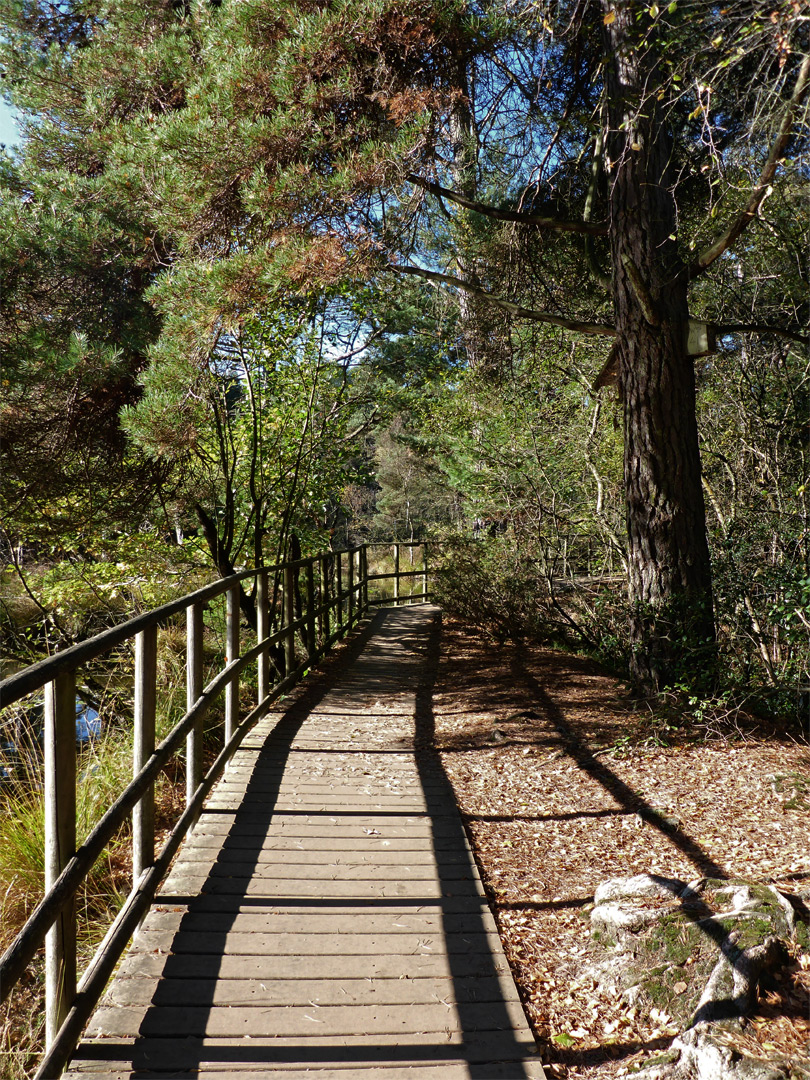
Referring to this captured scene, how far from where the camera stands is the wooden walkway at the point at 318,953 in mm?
2504

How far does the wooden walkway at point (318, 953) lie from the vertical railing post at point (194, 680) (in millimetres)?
300

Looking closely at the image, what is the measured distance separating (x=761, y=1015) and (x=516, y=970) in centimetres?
94

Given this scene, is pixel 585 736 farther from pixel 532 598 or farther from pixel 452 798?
pixel 532 598

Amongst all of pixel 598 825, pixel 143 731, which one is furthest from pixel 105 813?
pixel 598 825

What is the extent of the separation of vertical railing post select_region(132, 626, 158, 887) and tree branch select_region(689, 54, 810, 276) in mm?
3964

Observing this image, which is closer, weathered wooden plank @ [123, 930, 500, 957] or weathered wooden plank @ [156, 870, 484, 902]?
weathered wooden plank @ [123, 930, 500, 957]

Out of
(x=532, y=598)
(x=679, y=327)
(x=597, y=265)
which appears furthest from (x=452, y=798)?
(x=532, y=598)

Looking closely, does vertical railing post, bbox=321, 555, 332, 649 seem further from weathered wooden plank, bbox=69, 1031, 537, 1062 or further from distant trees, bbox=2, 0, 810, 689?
weathered wooden plank, bbox=69, 1031, 537, 1062

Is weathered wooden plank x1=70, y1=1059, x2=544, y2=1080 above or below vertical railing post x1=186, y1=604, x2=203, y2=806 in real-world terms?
below

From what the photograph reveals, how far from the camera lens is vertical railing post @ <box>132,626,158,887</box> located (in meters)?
3.26

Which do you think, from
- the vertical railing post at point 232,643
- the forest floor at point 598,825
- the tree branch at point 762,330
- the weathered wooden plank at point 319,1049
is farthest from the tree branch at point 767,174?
the weathered wooden plank at point 319,1049

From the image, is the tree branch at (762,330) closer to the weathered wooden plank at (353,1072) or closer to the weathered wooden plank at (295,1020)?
the weathered wooden plank at (295,1020)

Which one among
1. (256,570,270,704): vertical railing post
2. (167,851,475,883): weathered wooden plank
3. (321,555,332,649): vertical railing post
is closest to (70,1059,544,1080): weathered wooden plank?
(167,851,475,883): weathered wooden plank

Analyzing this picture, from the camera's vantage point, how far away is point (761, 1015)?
2441 millimetres
